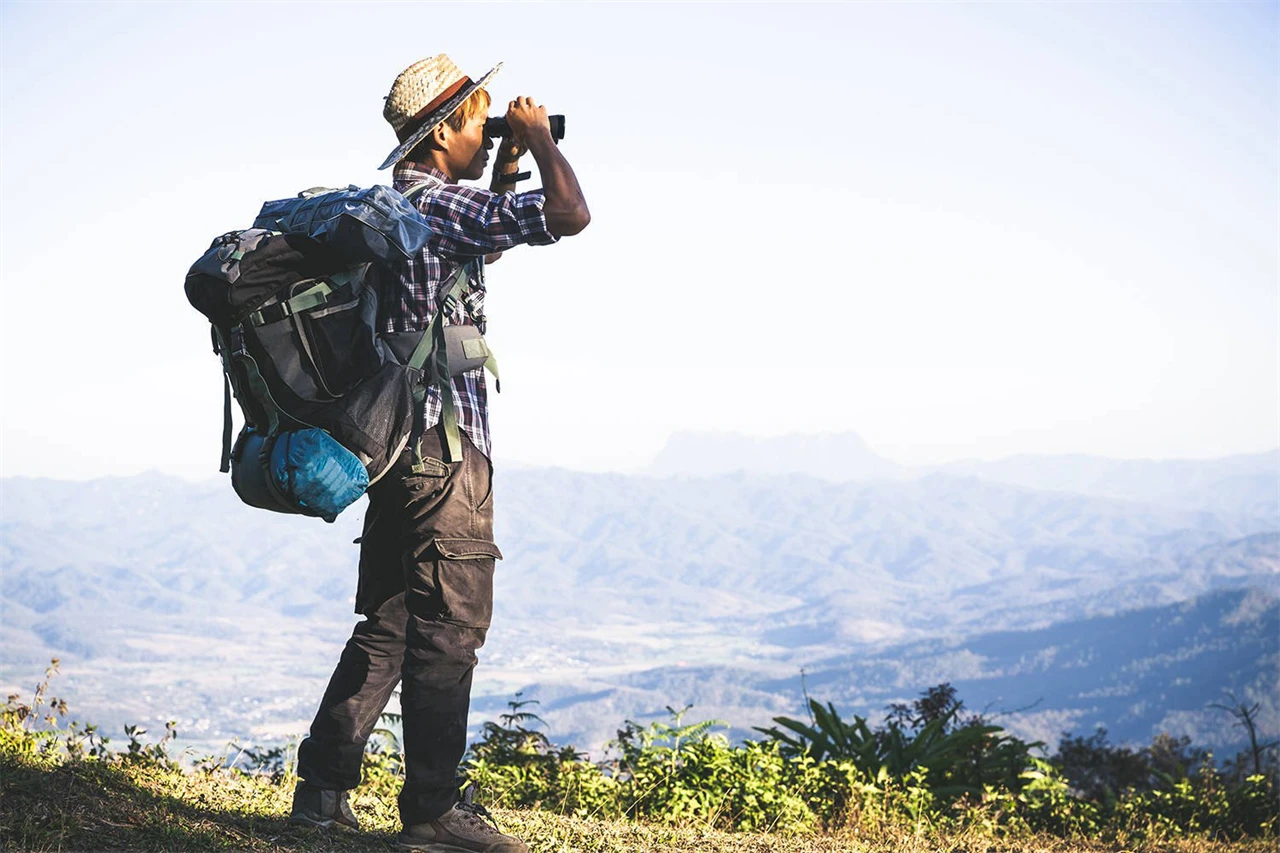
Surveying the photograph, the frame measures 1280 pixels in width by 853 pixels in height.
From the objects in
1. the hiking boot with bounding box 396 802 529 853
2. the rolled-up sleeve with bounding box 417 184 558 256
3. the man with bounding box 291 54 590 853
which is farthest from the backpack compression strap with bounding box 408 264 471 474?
the hiking boot with bounding box 396 802 529 853

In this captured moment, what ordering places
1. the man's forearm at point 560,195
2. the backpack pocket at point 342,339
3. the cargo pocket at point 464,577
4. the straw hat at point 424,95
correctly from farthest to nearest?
1. the straw hat at point 424,95
2. the cargo pocket at point 464,577
3. the man's forearm at point 560,195
4. the backpack pocket at point 342,339

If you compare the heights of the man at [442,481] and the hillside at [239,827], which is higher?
the man at [442,481]

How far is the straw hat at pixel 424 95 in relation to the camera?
3.74 meters

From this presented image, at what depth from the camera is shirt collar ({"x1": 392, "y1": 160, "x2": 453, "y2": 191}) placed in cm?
374

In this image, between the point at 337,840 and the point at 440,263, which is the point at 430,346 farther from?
the point at 337,840

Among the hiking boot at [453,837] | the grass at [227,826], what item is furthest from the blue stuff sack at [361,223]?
the grass at [227,826]

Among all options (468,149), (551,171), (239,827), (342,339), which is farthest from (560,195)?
(239,827)

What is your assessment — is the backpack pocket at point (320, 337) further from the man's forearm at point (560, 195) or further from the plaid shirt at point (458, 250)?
the man's forearm at point (560, 195)

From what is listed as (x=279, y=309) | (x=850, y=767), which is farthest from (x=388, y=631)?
(x=850, y=767)

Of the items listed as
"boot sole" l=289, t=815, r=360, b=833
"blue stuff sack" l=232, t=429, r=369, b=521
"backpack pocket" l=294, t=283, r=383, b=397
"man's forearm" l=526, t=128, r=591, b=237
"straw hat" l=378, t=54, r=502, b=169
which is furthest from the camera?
"boot sole" l=289, t=815, r=360, b=833

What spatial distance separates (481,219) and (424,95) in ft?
1.88

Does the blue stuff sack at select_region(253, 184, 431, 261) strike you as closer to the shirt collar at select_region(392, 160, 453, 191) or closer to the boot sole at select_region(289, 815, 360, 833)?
the shirt collar at select_region(392, 160, 453, 191)

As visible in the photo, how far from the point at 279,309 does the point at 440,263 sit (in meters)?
0.56

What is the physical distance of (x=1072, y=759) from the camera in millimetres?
12555
